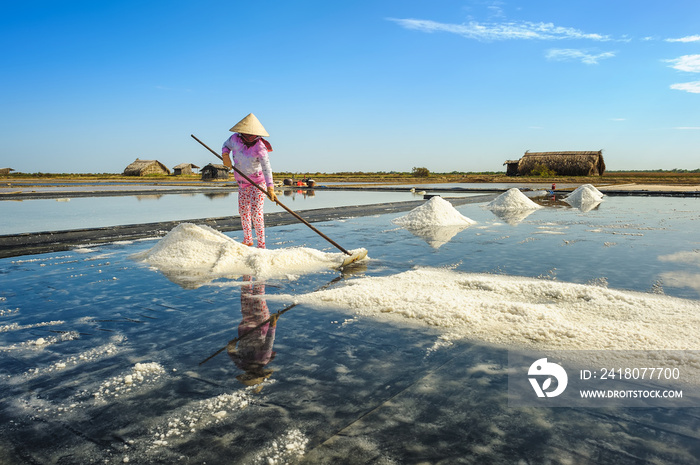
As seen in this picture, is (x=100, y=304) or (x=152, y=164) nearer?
(x=100, y=304)

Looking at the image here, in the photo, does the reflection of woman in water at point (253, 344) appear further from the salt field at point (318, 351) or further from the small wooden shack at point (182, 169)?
the small wooden shack at point (182, 169)

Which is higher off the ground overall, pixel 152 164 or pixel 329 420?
pixel 152 164

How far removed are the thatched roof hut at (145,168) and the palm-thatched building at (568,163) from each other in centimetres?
3702

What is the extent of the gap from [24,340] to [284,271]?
7.56 feet

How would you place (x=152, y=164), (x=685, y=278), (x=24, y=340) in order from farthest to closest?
(x=152, y=164)
(x=685, y=278)
(x=24, y=340)

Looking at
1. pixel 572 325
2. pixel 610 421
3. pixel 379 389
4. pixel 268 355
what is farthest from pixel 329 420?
pixel 572 325

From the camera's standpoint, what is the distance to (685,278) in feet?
13.7

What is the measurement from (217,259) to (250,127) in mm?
1528

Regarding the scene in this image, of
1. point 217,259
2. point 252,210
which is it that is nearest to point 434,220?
point 252,210

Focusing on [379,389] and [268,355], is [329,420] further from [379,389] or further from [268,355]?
[268,355]

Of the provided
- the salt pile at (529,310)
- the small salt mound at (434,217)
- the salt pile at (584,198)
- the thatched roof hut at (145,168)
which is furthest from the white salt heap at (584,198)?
the thatched roof hut at (145,168)

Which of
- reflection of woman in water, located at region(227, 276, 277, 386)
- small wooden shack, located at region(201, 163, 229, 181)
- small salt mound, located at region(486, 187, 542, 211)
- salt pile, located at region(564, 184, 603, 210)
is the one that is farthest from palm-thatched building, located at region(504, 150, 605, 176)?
reflection of woman in water, located at region(227, 276, 277, 386)

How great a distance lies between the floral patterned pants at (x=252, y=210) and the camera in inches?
213

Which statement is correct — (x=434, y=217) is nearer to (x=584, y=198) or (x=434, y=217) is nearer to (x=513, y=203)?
(x=513, y=203)
